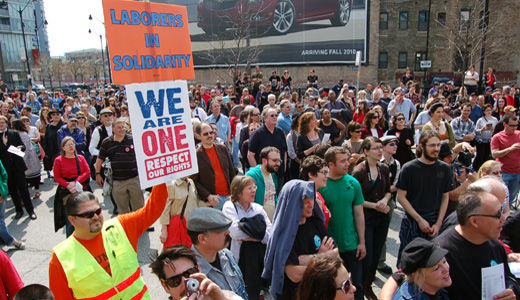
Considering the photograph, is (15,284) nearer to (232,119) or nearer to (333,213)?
(333,213)

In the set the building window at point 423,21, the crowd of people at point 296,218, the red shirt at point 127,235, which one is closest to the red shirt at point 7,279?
the crowd of people at point 296,218

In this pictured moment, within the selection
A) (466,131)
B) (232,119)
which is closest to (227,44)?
(232,119)

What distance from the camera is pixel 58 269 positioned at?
103 inches

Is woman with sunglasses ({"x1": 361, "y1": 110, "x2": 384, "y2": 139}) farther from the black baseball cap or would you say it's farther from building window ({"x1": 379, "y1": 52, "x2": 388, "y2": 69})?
building window ({"x1": 379, "y1": 52, "x2": 388, "y2": 69})

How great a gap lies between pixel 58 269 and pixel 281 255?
1.64 metres

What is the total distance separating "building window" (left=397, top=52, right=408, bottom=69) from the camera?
34.9 meters

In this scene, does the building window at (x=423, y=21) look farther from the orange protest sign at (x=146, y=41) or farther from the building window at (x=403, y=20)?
the orange protest sign at (x=146, y=41)

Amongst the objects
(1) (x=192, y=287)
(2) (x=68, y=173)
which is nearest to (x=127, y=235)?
(1) (x=192, y=287)

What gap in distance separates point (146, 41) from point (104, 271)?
5.90 ft

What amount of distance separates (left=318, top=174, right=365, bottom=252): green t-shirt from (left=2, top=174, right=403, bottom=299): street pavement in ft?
3.90

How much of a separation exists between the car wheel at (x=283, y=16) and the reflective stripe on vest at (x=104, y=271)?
32.4 meters

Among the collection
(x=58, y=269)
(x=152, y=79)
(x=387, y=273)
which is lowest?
(x=387, y=273)

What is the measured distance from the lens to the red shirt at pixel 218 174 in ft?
16.7

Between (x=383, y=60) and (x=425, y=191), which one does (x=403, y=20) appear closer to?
(x=383, y=60)
